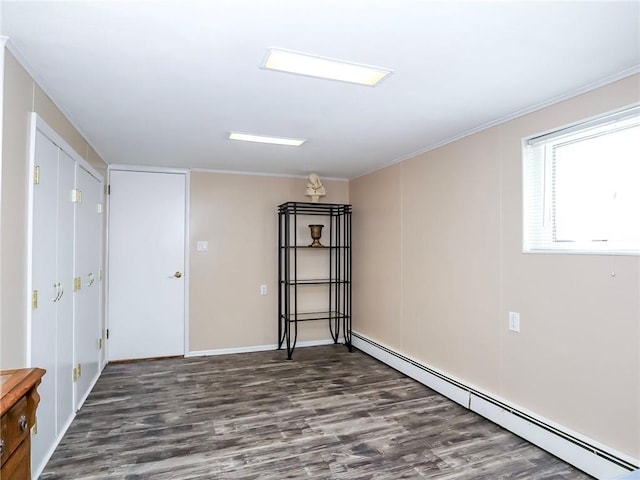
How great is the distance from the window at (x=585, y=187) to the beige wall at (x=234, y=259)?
3.06m

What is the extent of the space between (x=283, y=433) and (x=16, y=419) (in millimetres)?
1842

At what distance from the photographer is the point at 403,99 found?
242 cm

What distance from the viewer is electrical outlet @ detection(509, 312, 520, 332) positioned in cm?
268

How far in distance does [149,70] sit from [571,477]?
3222mm

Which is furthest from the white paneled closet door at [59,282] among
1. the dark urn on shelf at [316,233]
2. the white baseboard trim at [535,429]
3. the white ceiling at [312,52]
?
the white baseboard trim at [535,429]

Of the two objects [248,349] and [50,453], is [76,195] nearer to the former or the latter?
[50,453]

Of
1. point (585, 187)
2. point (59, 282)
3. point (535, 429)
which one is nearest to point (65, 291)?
point (59, 282)

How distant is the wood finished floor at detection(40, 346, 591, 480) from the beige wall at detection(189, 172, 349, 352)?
2.77ft

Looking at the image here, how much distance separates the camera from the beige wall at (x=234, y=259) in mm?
4625

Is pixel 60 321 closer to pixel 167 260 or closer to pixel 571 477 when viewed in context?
pixel 167 260

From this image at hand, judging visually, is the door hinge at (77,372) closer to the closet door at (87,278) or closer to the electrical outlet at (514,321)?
the closet door at (87,278)

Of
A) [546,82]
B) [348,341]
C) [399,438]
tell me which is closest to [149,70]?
[546,82]

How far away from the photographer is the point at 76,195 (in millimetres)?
2871

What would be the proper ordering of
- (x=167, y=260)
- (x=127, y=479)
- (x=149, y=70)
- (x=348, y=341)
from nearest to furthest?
(x=149, y=70) → (x=127, y=479) → (x=167, y=260) → (x=348, y=341)
